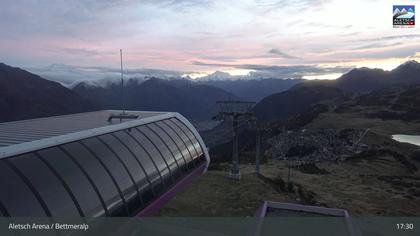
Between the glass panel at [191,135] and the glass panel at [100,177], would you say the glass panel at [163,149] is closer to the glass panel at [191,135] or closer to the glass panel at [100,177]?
the glass panel at [191,135]

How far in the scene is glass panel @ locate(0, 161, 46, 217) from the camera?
14852mm

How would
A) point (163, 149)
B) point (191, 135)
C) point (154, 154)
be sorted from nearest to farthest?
point (154, 154) → point (163, 149) → point (191, 135)

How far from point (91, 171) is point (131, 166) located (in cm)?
410

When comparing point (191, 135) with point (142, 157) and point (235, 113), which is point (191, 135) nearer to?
point (235, 113)

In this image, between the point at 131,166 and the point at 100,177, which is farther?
the point at 131,166

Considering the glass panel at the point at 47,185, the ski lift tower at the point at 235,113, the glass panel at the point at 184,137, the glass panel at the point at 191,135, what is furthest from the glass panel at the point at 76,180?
the ski lift tower at the point at 235,113

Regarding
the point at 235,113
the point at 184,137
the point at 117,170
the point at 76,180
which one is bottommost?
the point at 117,170

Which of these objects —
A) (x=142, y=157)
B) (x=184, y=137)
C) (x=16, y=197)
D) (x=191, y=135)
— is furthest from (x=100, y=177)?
(x=191, y=135)

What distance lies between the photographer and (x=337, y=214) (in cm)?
2517

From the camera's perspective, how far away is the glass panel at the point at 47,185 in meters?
16.2

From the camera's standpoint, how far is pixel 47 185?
16.6 m

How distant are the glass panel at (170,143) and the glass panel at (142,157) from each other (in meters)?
4.70

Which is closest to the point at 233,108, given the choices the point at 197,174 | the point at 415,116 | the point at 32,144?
the point at 197,174

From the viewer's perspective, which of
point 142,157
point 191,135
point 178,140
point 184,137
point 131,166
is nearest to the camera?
point 131,166
